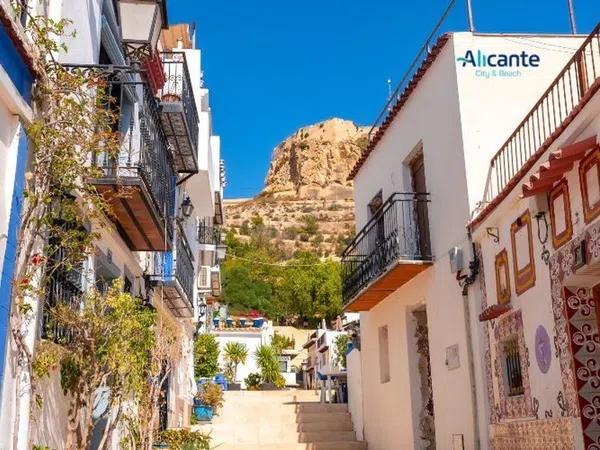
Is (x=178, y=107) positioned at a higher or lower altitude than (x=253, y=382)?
higher

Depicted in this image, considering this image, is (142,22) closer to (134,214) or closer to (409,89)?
(134,214)

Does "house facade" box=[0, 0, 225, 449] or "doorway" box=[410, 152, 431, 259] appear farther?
"doorway" box=[410, 152, 431, 259]

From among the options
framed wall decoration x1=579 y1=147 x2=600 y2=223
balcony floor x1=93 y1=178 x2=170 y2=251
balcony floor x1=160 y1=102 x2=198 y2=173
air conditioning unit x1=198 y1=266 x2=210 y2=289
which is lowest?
framed wall decoration x1=579 y1=147 x2=600 y2=223

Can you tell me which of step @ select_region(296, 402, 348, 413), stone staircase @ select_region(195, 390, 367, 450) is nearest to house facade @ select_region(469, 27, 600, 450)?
stone staircase @ select_region(195, 390, 367, 450)

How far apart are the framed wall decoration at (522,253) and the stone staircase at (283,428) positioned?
7675mm

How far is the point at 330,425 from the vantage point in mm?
16609

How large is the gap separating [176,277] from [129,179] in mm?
5856

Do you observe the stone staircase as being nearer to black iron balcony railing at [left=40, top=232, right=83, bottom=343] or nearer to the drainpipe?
the drainpipe

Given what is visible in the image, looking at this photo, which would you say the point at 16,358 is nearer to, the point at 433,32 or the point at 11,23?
the point at 11,23

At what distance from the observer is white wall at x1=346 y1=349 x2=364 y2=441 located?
1605cm

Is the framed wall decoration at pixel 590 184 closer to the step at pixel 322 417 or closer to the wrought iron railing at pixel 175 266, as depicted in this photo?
the wrought iron railing at pixel 175 266

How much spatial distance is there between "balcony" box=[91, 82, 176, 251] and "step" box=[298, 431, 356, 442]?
717 centimetres

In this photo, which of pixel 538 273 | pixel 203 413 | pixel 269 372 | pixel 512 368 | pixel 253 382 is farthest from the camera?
pixel 269 372

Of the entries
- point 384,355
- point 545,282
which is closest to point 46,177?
point 545,282
